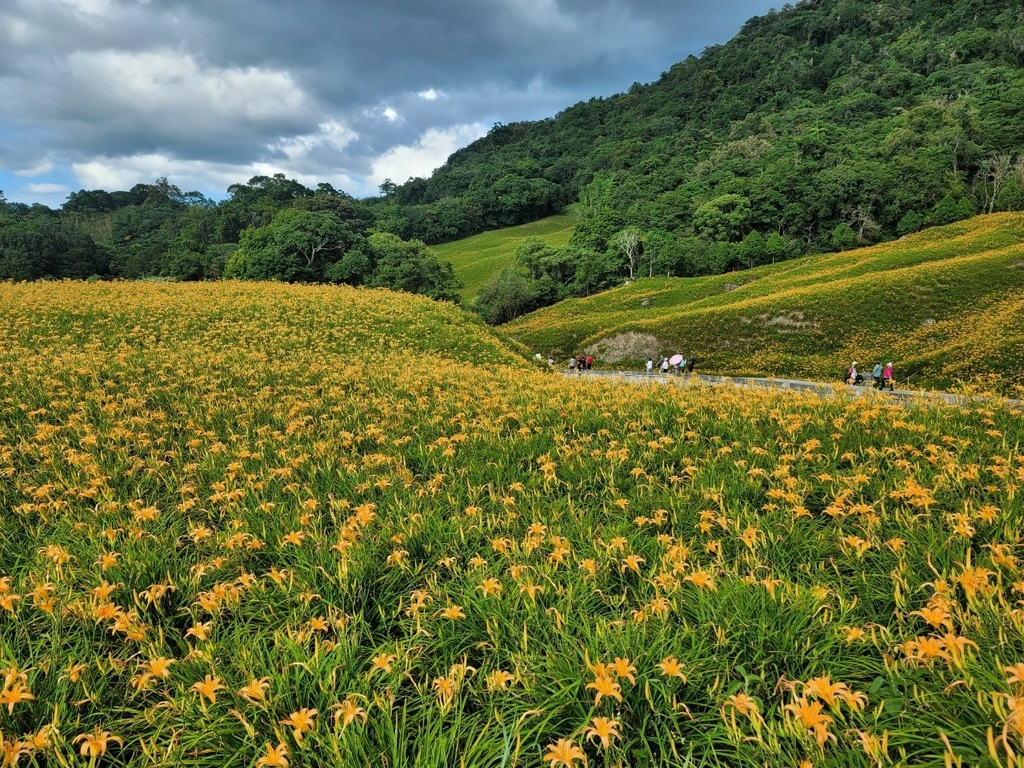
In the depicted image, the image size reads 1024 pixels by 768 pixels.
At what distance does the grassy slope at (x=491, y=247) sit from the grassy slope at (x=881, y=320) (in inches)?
1423

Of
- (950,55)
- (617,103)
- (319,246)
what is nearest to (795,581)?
(319,246)

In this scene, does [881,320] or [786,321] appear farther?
[786,321]

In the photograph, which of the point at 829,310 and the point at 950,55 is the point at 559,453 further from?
the point at 950,55

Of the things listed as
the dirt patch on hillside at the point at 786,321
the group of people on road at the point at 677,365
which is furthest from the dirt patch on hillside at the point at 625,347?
the dirt patch on hillside at the point at 786,321

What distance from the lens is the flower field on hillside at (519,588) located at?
6.32ft

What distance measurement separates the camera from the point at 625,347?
33.4 m

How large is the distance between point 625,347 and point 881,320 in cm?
1434

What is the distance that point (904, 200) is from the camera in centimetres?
5209

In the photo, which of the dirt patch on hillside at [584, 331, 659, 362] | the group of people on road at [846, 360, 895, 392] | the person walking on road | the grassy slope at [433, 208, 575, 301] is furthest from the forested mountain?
the person walking on road

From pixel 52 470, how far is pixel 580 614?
5.54m

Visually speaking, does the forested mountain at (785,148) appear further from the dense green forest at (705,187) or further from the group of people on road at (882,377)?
the group of people on road at (882,377)

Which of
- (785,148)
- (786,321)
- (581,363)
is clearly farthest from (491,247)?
(786,321)

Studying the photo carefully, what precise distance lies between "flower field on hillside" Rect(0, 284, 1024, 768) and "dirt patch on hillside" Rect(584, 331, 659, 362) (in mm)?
26229

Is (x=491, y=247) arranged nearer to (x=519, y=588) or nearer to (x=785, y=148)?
(x=785, y=148)
